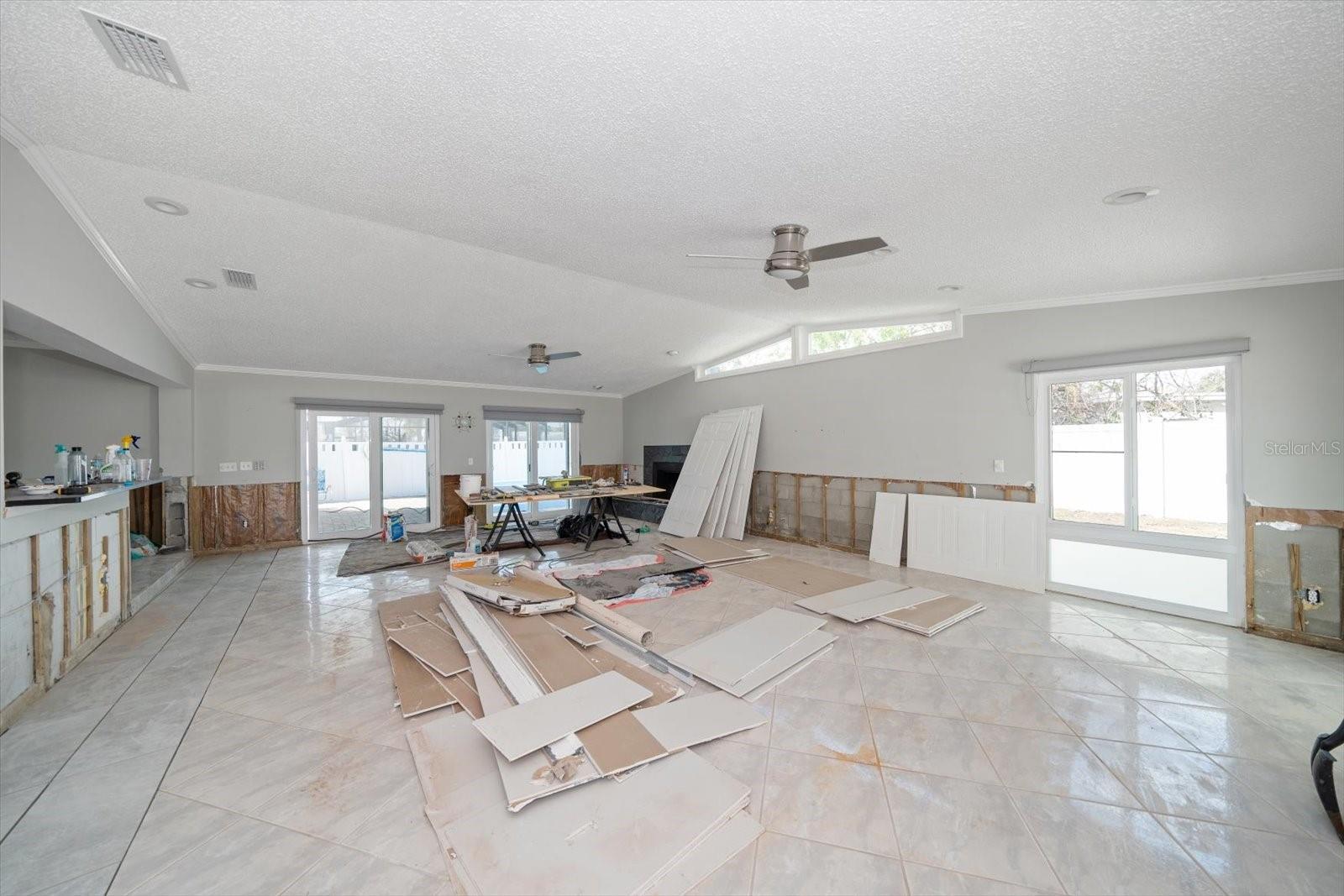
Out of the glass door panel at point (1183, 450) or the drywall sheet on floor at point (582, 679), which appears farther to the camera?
the glass door panel at point (1183, 450)

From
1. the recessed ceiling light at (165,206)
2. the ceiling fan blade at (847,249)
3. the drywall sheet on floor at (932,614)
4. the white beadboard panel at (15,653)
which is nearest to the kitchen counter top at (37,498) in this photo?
the white beadboard panel at (15,653)

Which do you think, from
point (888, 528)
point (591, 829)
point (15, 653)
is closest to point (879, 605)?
point (888, 528)

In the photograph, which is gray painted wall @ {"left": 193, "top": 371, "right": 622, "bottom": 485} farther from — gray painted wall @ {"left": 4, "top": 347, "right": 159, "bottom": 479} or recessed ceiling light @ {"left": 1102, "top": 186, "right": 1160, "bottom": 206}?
recessed ceiling light @ {"left": 1102, "top": 186, "right": 1160, "bottom": 206}

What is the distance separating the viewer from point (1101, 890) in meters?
1.48

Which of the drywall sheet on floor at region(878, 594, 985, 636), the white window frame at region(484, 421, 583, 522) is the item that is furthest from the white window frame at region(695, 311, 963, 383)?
the white window frame at region(484, 421, 583, 522)

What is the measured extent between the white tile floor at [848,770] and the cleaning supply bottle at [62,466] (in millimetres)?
1191

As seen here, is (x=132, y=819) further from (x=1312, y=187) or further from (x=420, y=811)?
(x=1312, y=187)

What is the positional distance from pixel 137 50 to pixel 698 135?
200cm

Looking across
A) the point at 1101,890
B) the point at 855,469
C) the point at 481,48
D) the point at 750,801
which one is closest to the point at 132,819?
the point at 750,801

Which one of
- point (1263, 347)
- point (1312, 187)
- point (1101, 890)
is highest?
point (1312, 187)

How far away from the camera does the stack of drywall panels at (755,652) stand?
2.70 m

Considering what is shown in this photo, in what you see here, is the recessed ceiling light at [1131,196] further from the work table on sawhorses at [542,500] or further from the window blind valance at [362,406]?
the window blind valance at [362,406]

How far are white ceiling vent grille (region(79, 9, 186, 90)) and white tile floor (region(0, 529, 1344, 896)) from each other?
269cm

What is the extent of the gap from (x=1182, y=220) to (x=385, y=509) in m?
8.85
